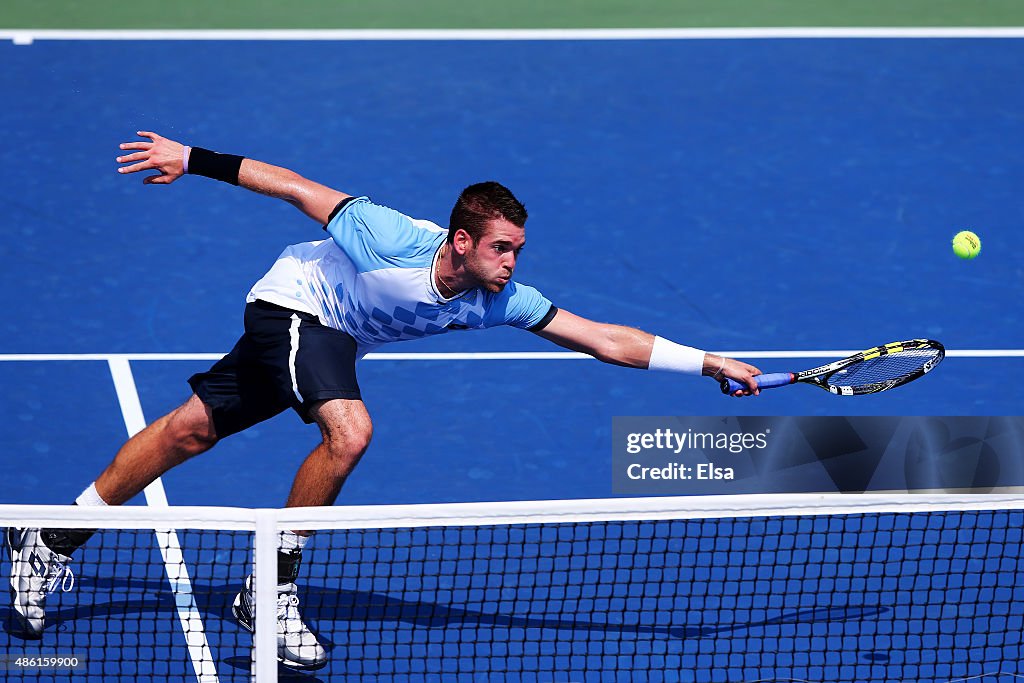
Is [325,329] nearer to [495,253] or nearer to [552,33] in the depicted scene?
[495,253]

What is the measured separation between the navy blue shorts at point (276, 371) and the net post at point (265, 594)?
3.18 ft

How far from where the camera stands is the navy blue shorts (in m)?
6.09

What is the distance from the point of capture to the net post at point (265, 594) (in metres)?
5.14

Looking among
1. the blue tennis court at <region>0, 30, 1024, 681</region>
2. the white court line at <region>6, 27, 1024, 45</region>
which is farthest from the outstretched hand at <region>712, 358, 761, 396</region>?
the white court line at <region>6, 27, 1024, 45</region>

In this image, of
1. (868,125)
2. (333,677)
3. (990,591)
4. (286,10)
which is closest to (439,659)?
(333,677)

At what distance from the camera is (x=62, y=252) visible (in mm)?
9461

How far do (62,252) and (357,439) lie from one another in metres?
4.29

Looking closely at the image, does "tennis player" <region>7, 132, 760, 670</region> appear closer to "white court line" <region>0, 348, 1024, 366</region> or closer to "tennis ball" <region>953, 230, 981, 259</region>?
"white court line" <region>0, 348, 1024, 366</region>

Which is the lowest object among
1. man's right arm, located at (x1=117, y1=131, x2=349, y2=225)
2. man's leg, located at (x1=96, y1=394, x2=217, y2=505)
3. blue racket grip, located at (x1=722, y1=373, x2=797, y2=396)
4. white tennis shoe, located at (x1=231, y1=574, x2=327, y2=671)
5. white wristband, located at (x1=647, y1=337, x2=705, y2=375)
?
white tennis shoe, located at (x1=231, y1=574, x2=327, y2=671)

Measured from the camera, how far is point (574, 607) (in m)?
6.56

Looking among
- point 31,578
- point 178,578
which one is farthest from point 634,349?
point 31,578

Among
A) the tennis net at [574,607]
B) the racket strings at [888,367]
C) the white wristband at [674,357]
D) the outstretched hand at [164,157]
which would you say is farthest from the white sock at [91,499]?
the racket strings at [888,367]

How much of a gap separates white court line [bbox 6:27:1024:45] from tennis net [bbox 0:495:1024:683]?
5.43 metres

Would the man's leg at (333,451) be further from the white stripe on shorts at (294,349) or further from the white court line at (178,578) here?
the white court line at (178,578)
